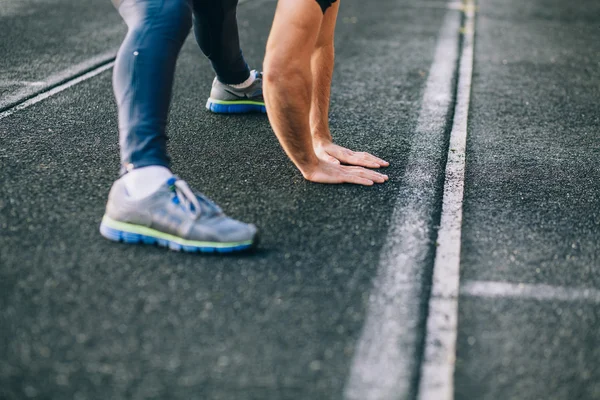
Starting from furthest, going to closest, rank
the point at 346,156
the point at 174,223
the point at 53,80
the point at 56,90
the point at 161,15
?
the point at 53,80
the point at 56,90
the point at 346,156
the point at 161,15
the point at 174,223

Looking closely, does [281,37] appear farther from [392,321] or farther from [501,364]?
[501,364]

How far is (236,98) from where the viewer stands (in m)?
3.45

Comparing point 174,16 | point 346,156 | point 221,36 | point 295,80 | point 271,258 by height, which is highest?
point 174,16

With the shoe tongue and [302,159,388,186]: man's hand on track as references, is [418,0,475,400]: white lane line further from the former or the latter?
the shoe tongue

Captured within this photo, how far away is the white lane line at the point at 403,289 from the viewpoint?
58.9 inches

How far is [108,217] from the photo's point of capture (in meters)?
2.08

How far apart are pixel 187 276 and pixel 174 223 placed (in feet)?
0.64

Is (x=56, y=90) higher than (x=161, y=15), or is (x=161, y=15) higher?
(x=161, y=15)

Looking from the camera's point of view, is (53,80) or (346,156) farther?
(53,80)

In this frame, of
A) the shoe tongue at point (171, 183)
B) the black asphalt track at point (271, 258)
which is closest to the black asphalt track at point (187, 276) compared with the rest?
the black asphalt track at point (271, 258)

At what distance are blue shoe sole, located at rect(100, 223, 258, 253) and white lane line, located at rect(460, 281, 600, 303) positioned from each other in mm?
663

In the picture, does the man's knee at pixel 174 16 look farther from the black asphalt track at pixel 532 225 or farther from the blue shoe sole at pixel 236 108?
the blue shoe sole at pixel 236 108

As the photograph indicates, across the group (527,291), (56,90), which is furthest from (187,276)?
(56,90)

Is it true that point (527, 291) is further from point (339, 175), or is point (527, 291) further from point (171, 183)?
point (171, 183)
